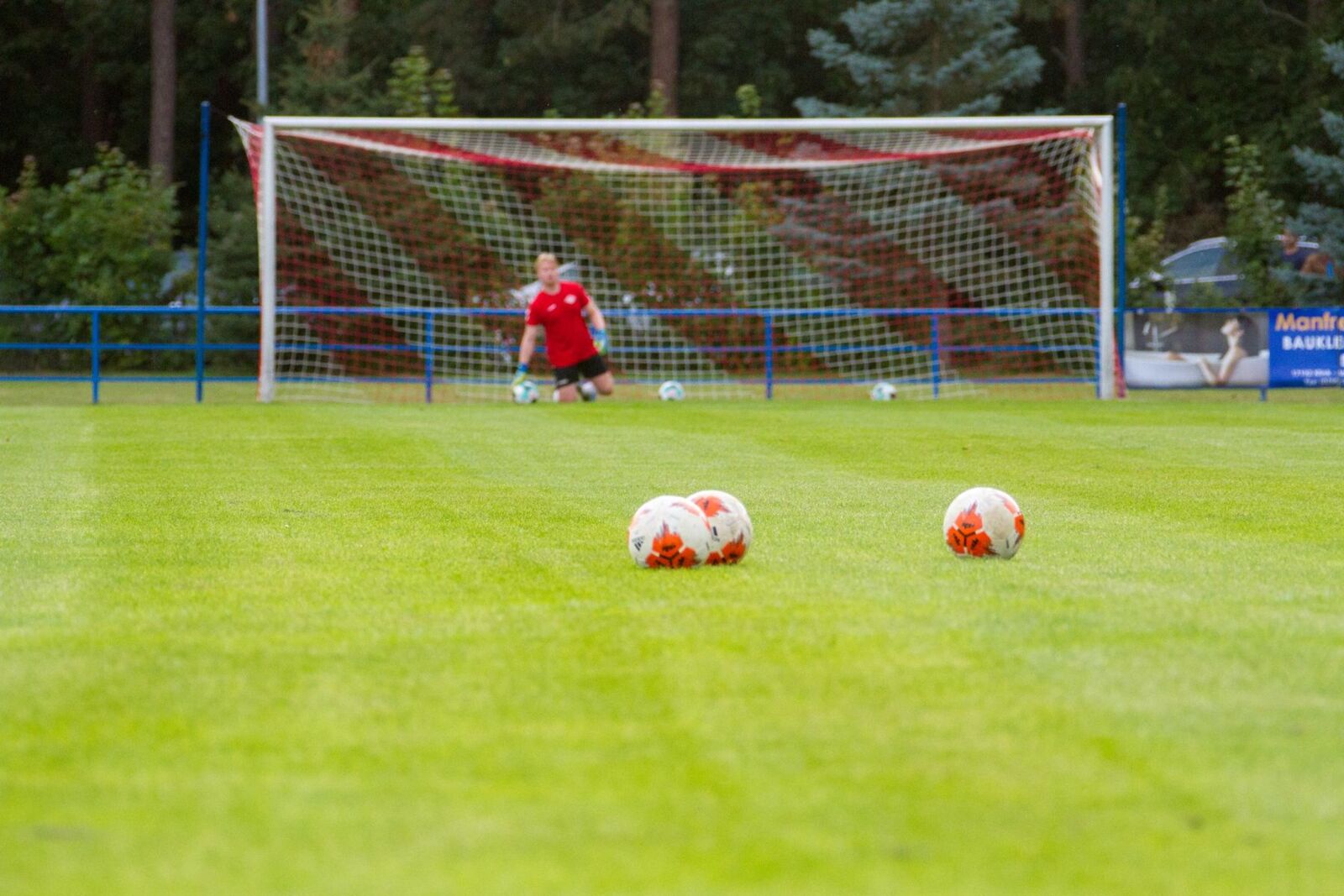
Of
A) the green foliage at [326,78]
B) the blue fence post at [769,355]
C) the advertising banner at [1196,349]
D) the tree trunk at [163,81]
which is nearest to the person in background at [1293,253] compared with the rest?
the advertising banner at [1196,349]

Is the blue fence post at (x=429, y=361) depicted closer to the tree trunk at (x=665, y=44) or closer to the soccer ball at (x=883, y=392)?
the soccer ball at (x=883, y=392)

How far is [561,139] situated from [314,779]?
802 inches

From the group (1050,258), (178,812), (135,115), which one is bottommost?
(178,812)

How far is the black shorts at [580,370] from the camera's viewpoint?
71.4ft

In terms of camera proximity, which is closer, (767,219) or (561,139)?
(561,139)

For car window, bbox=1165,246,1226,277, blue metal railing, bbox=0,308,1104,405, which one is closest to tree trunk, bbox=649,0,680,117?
car window, bbox=1165,246,1226,277

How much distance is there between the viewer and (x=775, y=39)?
1962 inches

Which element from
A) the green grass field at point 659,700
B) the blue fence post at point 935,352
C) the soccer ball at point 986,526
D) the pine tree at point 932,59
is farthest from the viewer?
the pine tree at point 932,59

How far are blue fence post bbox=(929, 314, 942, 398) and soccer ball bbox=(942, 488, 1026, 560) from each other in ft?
53.6

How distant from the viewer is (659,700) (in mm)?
5008

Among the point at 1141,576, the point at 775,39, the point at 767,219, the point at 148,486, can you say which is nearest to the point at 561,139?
the point at 767,219

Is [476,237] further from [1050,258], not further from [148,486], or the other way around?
[148,486]

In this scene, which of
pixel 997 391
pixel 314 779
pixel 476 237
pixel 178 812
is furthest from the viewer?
pixel 476 237

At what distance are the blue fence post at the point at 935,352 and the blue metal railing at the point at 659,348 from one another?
2 cm
